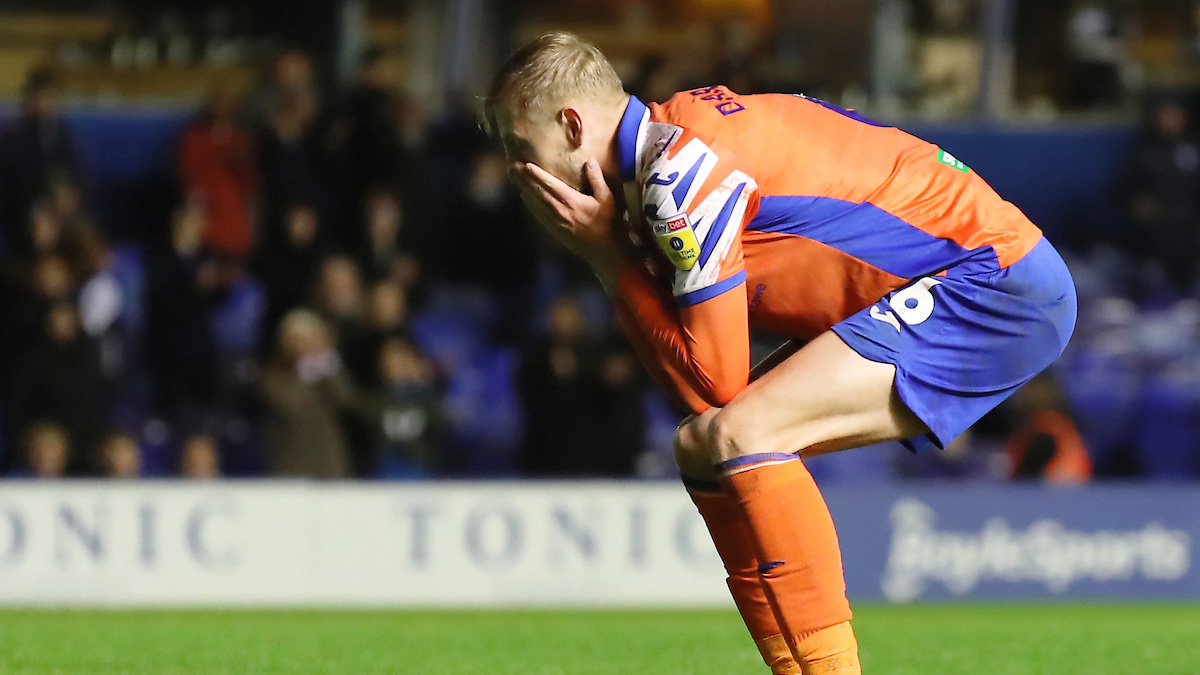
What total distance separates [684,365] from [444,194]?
9.11 meters

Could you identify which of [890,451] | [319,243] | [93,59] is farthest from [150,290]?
[890,451]

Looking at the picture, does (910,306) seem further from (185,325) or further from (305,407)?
(185,325)

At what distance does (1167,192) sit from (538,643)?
833 cm

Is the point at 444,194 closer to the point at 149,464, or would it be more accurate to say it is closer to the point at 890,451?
the point at 149,464

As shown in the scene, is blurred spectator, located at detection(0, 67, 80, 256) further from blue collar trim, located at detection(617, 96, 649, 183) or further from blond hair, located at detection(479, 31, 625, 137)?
blue collar trim, located at detection(617, 96, 649, 183)

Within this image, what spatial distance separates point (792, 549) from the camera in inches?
166

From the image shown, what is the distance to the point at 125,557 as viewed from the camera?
10586 mm

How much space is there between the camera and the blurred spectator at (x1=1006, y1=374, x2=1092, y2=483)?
39.8ft

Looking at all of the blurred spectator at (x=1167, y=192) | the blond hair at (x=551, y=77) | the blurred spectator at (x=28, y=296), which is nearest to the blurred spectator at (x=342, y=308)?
the blurred spectator at (x=28, y=296)

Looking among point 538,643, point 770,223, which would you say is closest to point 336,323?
point 538,643

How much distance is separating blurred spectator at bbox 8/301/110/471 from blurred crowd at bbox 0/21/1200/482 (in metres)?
0.02

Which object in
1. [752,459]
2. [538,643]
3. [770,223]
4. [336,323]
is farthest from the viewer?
[336,323]

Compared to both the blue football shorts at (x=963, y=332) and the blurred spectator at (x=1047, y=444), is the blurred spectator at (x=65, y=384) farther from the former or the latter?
the blue football shorts at (x=963, y=332)

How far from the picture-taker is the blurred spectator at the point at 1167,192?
45.2 ft
